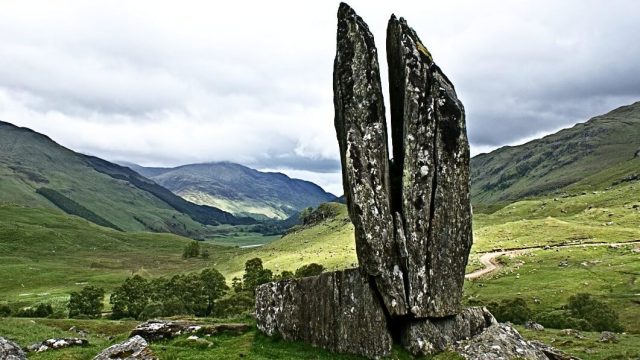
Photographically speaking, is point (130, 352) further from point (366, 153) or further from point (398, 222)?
point (366, 153)

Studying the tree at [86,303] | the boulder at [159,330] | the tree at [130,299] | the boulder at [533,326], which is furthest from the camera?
the tree at [86,303]

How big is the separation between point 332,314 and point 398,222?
26.6 feet

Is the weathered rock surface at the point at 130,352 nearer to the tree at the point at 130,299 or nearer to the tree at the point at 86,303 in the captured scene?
the tree at the point at 130,299

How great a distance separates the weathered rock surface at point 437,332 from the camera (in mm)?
32375

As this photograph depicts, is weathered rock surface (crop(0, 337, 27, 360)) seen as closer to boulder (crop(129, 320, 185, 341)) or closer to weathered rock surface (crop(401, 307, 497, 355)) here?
boulder (crop(129, 320, 185, 341))

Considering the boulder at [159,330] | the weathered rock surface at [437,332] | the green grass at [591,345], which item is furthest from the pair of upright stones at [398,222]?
the green grass at [591,345]

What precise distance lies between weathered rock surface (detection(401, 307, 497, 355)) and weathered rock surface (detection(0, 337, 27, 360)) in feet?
82.9

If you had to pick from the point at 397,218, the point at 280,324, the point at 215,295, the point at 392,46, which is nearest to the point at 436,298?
the point at 397,218

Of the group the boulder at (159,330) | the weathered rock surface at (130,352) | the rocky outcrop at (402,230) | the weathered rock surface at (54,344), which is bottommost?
the weathered rock surface at (54,344)

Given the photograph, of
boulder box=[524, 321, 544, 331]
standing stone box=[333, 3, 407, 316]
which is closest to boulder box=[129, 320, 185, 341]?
standing stone box=[333, 3, 407, 316]

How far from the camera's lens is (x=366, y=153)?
113ft

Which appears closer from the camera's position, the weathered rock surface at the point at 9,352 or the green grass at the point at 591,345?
the weathered rock surface at the point at 9,352

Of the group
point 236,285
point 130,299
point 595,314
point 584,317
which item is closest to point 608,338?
point 595,314

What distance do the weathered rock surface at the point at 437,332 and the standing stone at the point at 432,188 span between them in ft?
2.66
